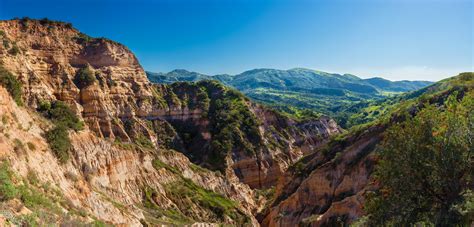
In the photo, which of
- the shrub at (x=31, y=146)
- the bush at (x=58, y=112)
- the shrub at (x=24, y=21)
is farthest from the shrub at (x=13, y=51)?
the shrub at (x=31, y=146)

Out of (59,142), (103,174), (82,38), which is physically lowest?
(103,174)

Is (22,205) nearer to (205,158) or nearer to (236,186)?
(236,186)

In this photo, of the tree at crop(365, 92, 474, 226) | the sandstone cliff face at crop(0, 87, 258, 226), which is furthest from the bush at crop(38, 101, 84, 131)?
the tree at crop(365, 92, 474, 226)

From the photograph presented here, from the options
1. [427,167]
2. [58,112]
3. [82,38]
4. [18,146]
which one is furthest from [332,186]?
[82,38]

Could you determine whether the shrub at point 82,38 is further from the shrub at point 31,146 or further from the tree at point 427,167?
the tree at point 427,167

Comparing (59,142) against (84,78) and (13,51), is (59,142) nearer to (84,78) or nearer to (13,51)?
(13,51)

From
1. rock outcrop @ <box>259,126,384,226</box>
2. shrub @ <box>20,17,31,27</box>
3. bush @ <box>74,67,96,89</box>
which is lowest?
rock outcrop @ <box>259,126,384,226</box>

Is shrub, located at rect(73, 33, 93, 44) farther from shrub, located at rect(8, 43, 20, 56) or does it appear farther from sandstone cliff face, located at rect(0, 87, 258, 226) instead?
sandstone cliff face, located at rect(0, 87, 258, 226)
